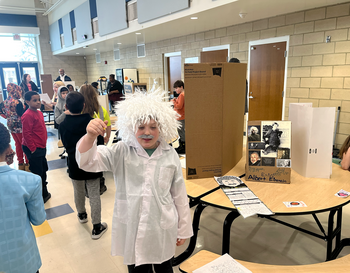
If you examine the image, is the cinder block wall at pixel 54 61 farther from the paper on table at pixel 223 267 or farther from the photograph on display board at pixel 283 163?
the paper on table at pixel 223 267

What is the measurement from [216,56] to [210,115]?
5243 mm

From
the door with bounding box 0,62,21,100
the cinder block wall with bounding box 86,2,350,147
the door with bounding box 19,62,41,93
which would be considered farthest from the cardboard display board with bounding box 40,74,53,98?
the cinder block wall with bounding box 86,2,350,147

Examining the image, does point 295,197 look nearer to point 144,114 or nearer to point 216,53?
point 144,114

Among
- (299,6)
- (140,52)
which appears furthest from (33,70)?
(299,6)

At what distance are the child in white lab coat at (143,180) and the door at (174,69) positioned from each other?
7137 millimetres

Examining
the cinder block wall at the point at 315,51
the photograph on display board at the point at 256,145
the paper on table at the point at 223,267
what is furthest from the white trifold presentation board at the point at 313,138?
the cinder block wall at the point at 315,51

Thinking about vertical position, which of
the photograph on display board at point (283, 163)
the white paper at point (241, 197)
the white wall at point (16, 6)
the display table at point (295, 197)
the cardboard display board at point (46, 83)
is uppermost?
the white wall at point (16, 6)

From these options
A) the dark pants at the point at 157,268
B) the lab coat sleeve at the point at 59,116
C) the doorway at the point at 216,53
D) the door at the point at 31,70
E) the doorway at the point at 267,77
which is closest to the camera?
the dark pants at the point at 157,268

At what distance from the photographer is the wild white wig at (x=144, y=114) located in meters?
1.22

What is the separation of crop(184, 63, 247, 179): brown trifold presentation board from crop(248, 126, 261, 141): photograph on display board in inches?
6.0

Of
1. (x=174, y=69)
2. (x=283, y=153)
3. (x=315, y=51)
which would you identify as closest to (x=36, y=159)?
(x=283, y=153)

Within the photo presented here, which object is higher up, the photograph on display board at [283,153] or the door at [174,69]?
the door at [174,69]

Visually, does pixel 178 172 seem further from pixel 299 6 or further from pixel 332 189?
pixel 299 6

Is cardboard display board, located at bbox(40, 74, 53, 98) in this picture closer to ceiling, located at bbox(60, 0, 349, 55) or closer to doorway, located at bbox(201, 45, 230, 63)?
ceiling, located at bbox(60, 0, 349, 55)
